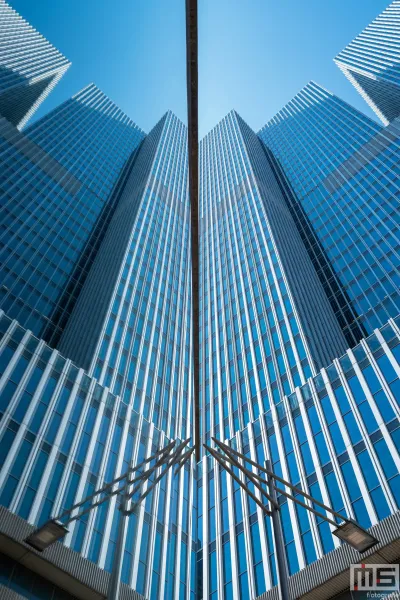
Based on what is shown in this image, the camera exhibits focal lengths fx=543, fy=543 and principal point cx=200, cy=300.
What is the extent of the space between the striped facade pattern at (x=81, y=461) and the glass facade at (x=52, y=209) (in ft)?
90.5

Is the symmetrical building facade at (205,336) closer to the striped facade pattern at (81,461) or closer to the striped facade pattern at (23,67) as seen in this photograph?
the striped facade pattern at (81,461)

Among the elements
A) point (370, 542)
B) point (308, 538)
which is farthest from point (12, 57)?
point (370, 542)

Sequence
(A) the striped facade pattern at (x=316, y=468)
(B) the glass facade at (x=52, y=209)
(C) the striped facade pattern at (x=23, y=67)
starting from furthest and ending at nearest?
(C) the striped facade pattern at (x=23, y=67)
(B) the glass facade at (x=52, y=209)
(A) the striped facade pattern at (x=316, y=468)

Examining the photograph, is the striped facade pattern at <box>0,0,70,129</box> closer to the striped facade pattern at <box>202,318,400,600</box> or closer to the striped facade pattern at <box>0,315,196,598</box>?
the striped facade pattern at <box>0,315,196,598</box>

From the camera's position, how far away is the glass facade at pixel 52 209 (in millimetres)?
78125

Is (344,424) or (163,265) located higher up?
(163,265)

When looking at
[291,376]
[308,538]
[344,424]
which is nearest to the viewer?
[308,538]

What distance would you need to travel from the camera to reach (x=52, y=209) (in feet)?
326

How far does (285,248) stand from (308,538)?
183ft

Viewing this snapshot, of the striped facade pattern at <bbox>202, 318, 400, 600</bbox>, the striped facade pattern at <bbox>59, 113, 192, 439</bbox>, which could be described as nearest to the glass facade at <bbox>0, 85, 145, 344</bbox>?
the striped facade pattern at <bbox>59, 113, 192, 439</bbox>

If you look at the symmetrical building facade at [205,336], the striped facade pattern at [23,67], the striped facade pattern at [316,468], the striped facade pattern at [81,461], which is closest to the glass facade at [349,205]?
the symmetrical building facade at [205,336]

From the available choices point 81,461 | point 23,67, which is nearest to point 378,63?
point 23,67

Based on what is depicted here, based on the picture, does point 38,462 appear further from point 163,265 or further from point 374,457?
point 163,265

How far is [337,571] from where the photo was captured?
32.7 meters
